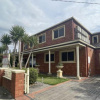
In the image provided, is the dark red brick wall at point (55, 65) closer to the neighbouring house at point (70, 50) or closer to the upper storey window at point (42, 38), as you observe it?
the neighbouring house at point (70, 50)

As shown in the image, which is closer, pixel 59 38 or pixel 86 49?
pixel 86 49

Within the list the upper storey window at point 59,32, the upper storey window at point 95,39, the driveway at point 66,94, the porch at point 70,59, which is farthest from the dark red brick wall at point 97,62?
the driveway at point 66,94

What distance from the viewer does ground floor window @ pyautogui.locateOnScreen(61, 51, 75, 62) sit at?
10.4 metres

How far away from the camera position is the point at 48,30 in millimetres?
13344

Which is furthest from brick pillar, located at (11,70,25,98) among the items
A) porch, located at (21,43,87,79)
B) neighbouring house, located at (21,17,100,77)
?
neighbouring house, located at (21,17,100,77)

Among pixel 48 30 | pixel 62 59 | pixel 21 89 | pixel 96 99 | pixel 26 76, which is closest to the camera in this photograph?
pixel 96 99

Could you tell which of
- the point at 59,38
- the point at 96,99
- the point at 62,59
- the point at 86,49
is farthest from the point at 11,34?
the point at 96,99

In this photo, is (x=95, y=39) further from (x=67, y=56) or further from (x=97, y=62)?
(x=67, y=56)

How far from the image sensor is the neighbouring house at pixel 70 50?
9323 mm

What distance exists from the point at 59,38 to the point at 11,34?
5.83 m

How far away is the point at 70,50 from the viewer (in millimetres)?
10523

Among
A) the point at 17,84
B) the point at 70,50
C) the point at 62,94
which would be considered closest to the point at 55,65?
the point at 70,50

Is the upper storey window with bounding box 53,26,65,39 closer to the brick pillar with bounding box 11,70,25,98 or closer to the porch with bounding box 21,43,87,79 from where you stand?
the porch with bounding box 21,43,87,79

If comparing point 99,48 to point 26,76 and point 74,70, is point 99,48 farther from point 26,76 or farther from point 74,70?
point 26,76
